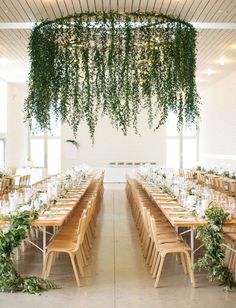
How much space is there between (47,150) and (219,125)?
331 inches

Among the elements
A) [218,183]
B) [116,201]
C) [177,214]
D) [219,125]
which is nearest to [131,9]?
[177,214]

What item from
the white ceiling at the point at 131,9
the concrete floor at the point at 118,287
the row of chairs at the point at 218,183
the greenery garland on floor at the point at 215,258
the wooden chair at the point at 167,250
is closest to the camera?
the concrete floor at the point at 118,287

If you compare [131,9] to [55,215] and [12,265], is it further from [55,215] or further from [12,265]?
[12,265]

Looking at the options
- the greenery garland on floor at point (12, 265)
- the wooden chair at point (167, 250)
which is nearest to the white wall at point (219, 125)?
the wooden chair at point (167, 250)

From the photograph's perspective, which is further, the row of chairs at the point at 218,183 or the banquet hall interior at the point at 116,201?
the row of chairs at the point at 218,183

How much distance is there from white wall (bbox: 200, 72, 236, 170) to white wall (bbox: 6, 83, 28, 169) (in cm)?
827

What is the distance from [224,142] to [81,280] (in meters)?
13.6

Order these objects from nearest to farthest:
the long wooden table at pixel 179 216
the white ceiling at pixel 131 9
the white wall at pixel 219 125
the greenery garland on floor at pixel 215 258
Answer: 1. the greenery garland on floor at pixel 215 258
2. the long wooden table at pixel 179 216
3. the white ceiling at pixel 131 9
4. the white wall at pixel 219 125

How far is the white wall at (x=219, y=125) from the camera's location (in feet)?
55.7

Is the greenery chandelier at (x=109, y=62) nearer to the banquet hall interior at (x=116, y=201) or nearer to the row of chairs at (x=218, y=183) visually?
the banquet hall interior at (x=116, y=201)

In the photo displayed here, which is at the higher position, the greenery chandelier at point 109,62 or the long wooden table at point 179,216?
the greenery chandelier at point 109,62

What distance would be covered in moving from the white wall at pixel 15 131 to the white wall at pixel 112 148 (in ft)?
6.52

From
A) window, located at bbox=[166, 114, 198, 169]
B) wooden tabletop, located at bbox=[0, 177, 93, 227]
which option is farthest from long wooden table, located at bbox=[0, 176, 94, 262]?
window, located at bbox=[166, 114, 198, 169]

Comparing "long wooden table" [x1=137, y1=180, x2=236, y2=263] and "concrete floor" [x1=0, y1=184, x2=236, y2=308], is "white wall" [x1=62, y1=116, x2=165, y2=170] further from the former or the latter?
"concrete floor" [x1=0, y1=184, x2=236, y2=308]
